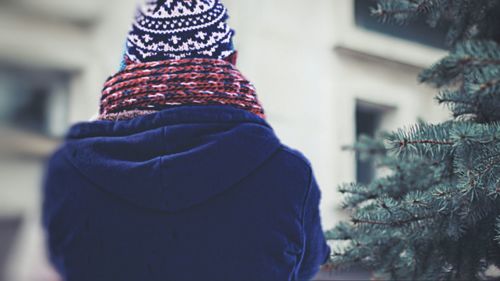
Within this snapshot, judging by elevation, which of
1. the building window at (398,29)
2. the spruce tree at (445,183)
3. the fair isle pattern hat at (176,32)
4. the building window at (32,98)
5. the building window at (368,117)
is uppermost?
the building window at (398,29)

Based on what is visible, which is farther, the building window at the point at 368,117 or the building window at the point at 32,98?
the building window at the point at 368,117

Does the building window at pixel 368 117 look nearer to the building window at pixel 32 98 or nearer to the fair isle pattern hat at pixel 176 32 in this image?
the fair isle pattern hat at pixel 176 32

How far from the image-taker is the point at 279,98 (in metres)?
5.70

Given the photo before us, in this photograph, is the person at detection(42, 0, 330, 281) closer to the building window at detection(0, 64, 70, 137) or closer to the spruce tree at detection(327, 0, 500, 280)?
the spruce tree at detection(327, 0, 500, 280)

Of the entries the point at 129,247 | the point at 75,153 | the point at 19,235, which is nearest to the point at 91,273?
the point at 129,247

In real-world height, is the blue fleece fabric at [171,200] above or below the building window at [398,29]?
below

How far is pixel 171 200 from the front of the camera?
3.92ft

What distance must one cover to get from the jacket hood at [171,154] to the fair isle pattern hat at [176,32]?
0.59ft

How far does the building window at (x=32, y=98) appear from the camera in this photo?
30 centimetres

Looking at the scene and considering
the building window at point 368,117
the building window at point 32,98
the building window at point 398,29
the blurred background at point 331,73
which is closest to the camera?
the building window at point 32,98

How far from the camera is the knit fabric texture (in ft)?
4.11

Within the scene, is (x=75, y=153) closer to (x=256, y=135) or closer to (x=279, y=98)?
(x=256, y=135)

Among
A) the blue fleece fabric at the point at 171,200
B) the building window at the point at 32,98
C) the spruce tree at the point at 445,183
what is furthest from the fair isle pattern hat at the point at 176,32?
Result: the building window at the point at 32,98

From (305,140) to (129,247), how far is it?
4.65 metres
